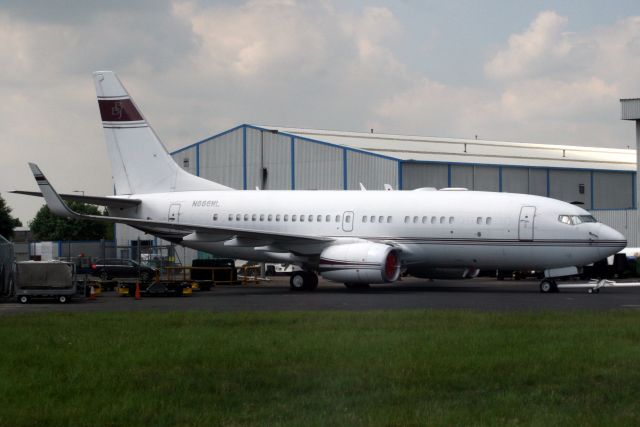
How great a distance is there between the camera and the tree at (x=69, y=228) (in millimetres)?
159000

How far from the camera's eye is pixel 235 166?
252 feet

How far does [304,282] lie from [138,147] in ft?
40.0

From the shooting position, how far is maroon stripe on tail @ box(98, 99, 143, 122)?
50.8 meters

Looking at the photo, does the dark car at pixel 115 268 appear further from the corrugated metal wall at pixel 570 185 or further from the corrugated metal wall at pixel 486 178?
the corrugated metal wall at pixel 570 185

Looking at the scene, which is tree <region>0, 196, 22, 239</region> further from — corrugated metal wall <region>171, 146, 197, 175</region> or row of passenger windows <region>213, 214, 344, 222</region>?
row of passenger windows <region>213, 214, 344, 222</region>

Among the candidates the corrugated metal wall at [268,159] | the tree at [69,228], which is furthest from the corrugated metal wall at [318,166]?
the tree at [69,228]

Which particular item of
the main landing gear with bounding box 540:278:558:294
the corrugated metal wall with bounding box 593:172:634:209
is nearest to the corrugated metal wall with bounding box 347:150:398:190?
the corrugated metal wall with bounding box 593:172:634:209

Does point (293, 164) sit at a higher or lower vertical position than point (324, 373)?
higher

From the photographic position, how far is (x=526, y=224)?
131 feet

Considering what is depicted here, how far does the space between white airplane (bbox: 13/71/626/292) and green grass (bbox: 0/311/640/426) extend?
1567cm

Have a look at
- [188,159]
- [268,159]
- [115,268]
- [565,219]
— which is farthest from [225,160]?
[565,219]

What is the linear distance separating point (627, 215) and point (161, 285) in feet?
119

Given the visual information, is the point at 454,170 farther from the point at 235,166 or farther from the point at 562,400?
the point at 562,400

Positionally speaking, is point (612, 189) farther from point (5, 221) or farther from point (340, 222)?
point (5, 221)
